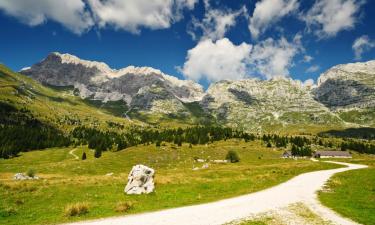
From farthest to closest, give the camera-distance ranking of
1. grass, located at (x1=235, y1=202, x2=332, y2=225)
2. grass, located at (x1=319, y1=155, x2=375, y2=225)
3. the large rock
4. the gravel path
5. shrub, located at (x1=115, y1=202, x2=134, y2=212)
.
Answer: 1. the large rock
2. shrub, located at (x1=115, y1=202, x2=134, y2=212)
3. grass, located at (x1=319, y1=155, x2=375, y2=225)
4. the gravel path
5. grass, located at (x1=235, y1=202, x2=332, y2=225)

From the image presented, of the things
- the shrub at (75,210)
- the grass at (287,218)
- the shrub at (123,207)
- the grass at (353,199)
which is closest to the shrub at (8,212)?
the shrub at (75,210)

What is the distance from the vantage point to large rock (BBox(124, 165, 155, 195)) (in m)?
36.9

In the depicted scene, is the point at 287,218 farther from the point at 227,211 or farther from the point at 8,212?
the point at 8,212

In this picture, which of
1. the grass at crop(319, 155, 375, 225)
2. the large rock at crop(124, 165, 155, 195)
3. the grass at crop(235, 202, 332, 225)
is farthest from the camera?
the large rock at crop(124, 165, 155, 195)

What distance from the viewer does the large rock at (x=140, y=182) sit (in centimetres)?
3691

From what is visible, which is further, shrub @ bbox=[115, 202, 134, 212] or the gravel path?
shrub @ bbox=[115, 202, 134, 212]

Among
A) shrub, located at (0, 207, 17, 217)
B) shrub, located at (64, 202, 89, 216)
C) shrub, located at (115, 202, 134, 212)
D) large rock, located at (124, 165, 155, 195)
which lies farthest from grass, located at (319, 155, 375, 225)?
shrub, located at (0, 207, 17, 217)

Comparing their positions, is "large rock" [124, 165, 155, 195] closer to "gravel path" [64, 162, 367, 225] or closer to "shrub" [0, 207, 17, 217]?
"gravel path" [64, 162, 367, 225]

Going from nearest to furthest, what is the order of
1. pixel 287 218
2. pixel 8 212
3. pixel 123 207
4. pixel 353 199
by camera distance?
pixel 287 218 < pixel 123 207 < pixel 8 212 < pixel 353 199

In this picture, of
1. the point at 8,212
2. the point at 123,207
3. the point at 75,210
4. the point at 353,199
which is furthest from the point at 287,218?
the point at 8,212

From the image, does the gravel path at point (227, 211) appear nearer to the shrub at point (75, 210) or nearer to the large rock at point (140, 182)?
the shrub at point (75, 210)

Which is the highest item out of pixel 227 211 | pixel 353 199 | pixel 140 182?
pixel 353 199

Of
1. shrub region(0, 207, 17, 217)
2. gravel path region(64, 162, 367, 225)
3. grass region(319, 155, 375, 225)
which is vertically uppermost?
grass region(319, 155, 375, 225)

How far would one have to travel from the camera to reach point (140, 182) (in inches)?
1484
